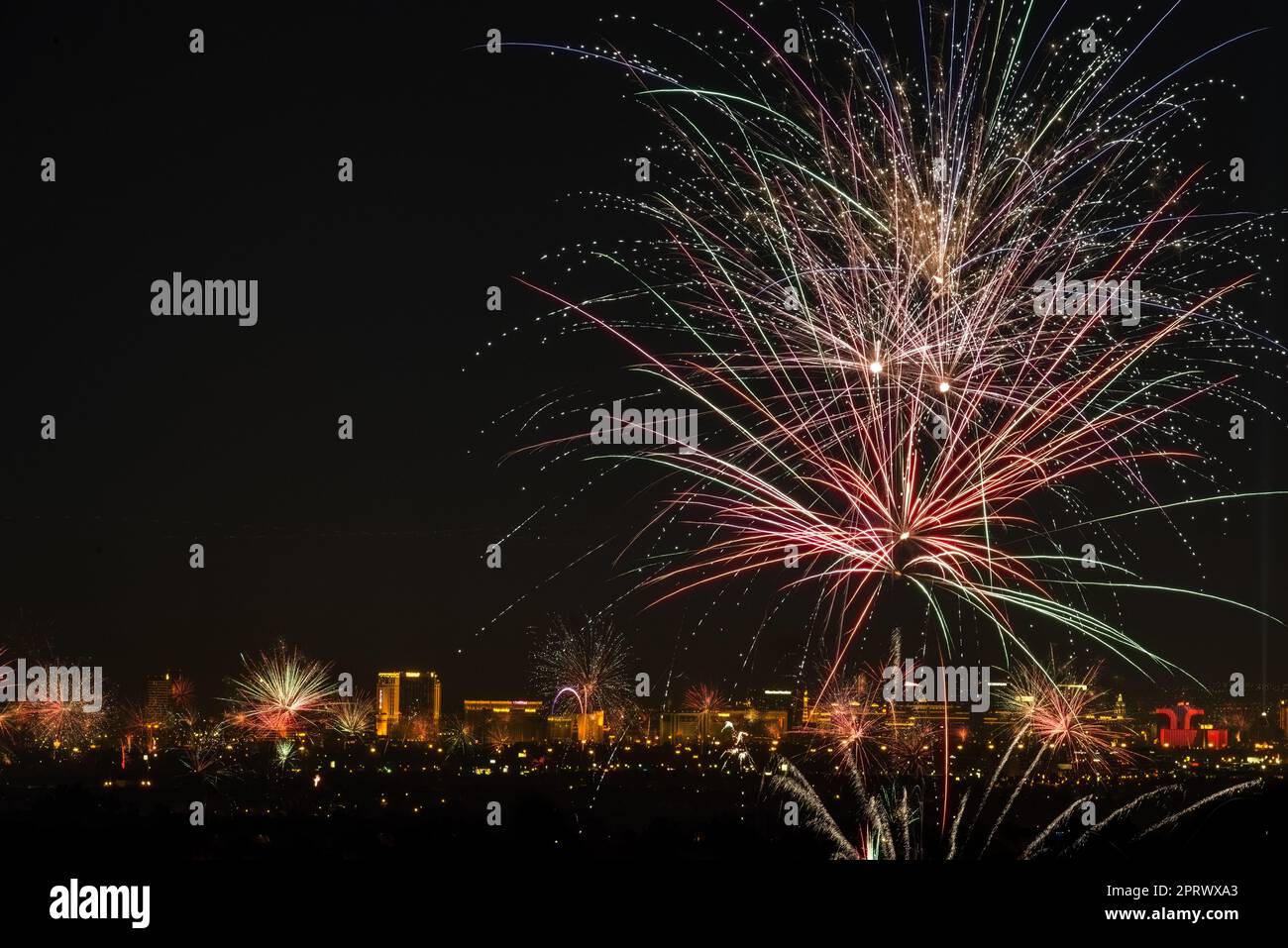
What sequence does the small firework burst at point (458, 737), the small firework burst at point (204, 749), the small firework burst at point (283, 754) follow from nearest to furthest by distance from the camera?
the small firework burst at point (204, 749) → the small firework burst at point (283, 754) → the small firework burst at point (458, 737)

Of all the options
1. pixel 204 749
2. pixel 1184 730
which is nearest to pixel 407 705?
pixel 204 749

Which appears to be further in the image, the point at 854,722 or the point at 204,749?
the point at 204,749

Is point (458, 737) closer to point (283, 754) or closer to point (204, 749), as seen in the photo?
point (204, 749)

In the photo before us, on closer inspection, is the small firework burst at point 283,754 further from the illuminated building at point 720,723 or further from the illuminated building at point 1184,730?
the illuminated building at point 1184,730

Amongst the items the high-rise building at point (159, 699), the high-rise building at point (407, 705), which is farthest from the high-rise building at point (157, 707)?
the high-rise building at point (407, 705)
